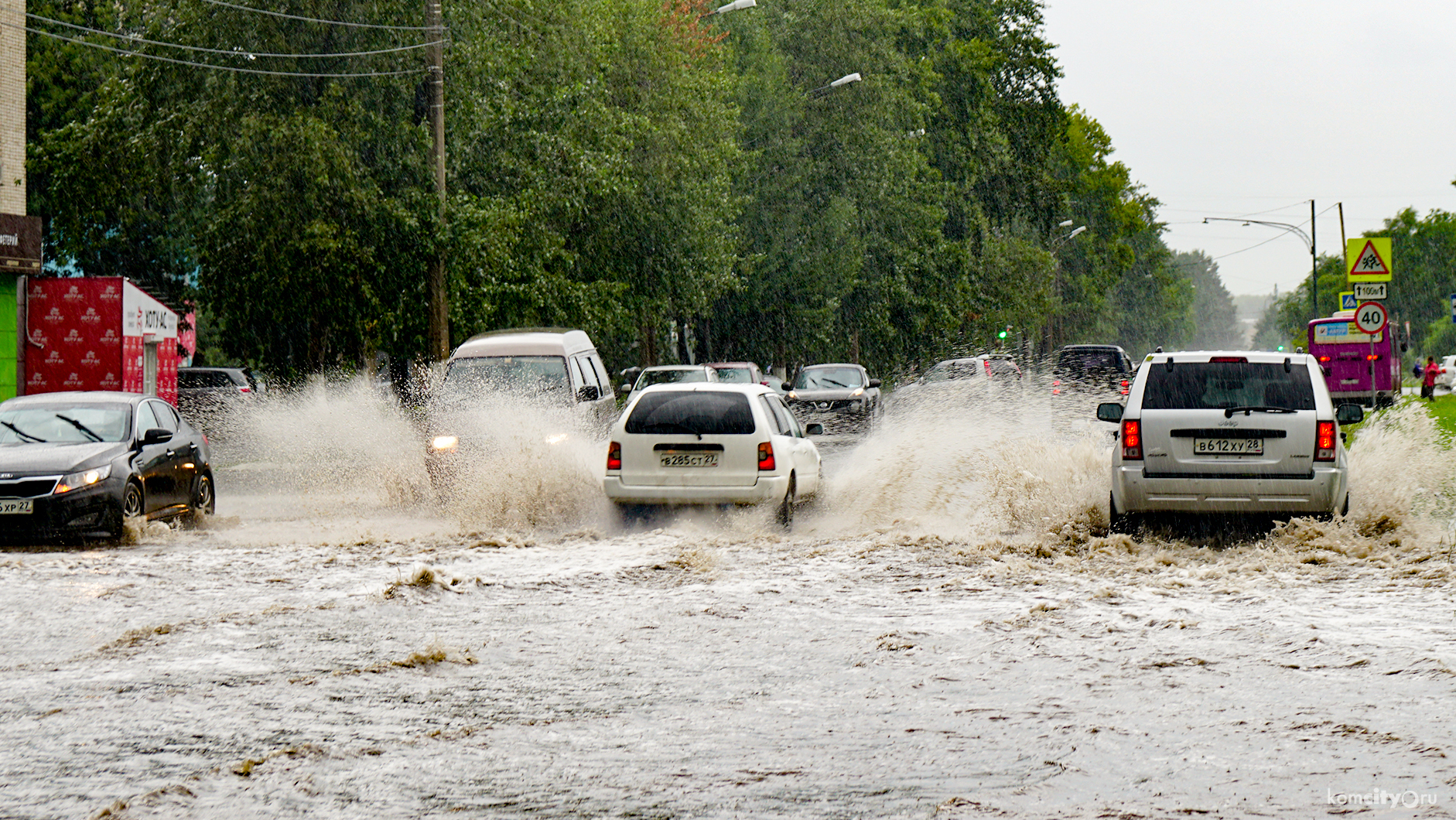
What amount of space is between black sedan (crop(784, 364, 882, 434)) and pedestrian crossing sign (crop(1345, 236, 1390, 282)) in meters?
11.8

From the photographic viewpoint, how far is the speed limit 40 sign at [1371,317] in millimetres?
23062

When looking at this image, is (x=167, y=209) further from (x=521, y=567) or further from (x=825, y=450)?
(x=521, y=567)

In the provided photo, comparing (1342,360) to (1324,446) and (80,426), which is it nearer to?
(1324,446)

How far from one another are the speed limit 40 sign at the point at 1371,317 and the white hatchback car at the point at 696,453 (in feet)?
43.8

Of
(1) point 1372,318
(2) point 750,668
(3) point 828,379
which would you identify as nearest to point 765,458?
(2) point 750,668

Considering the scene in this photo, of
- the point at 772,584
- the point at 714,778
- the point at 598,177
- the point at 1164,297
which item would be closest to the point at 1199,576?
the point at 772,584

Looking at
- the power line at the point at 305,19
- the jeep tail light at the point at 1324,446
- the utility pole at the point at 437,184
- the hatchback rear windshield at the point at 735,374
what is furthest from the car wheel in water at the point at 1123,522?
the hatchback rear windshield at the point at 735,374

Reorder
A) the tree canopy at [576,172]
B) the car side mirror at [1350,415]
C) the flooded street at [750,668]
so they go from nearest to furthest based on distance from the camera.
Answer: the flooded street at [750,668], the car side mirror at [1350,415], the tree canopy at [576,172]

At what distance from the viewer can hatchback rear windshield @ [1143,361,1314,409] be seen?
464 inches

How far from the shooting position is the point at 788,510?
45.3 feet

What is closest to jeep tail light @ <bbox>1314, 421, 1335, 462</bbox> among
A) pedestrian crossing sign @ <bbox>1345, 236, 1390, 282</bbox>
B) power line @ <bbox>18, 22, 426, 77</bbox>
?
pedestrian crossing sign @ <bbox>1345, 236, 1390, 282</bbox>

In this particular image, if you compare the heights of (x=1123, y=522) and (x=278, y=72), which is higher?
(x=278, y=72)

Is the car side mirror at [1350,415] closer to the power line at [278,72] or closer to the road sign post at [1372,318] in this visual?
the road sign post at [1372,318]

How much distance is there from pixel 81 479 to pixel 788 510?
6.13m
